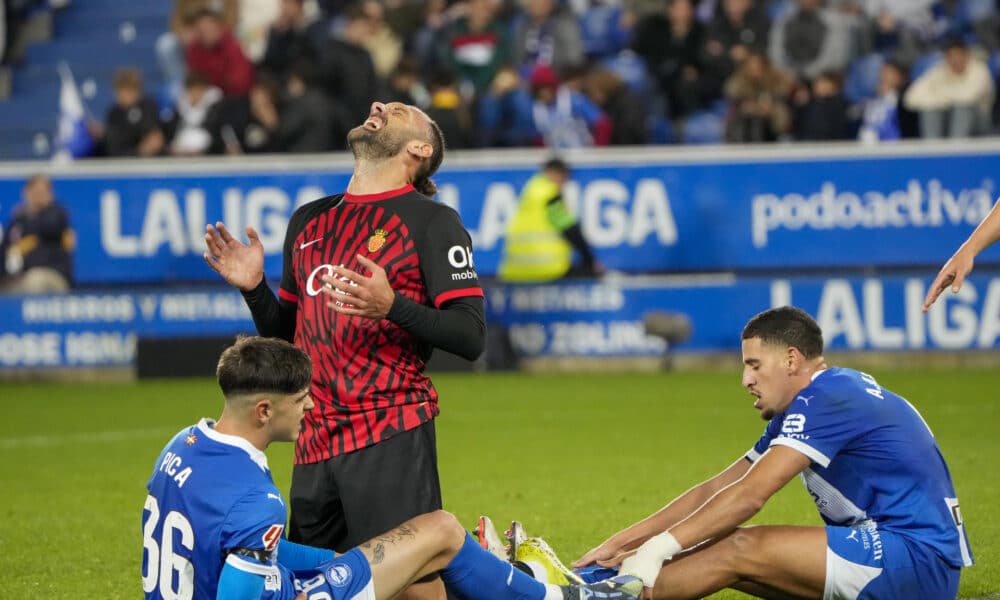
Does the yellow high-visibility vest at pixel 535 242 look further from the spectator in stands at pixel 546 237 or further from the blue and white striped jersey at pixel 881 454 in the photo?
the blue and white striped jersey at pixel 881 454

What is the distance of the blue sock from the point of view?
5.44 m

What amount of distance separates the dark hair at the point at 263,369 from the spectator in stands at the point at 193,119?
45.3 ft

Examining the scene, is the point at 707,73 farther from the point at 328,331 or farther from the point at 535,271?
the point at 328,331

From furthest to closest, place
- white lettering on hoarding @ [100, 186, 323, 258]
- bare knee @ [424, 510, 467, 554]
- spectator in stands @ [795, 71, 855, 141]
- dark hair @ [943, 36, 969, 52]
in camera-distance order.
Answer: spectator in stands @ [795, 71, 855, 141]
white lettering on hoarding @ [100, 186, 323, 258]
dark hair @ [943, 36, 969, 52]
bare knee @ [424, 510, 467, 554]

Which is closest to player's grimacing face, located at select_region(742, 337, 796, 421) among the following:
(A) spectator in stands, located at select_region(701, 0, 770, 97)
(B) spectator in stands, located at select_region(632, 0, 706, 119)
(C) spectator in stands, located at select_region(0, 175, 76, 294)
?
(C) spectator in stands, located at select_region(0, 175, 76, 294)

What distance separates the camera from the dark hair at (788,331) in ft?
18.9

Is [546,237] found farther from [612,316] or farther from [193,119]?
[193,119]

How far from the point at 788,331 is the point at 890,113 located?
40.0 feet

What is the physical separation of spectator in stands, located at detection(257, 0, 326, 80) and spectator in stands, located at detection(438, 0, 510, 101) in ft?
5.98

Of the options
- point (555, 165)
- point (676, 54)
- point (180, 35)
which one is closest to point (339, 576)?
point (555, 165)

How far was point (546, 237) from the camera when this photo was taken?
16750 mm

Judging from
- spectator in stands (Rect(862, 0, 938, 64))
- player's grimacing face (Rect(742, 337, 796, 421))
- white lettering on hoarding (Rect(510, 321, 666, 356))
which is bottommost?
white lettering on hoarding (Rect(510, 321, 666, 356))

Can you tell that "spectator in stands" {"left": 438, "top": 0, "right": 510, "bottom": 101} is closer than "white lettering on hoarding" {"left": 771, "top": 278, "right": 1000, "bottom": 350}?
No

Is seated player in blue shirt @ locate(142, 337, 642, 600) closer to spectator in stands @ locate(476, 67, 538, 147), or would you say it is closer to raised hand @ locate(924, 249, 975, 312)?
raised hand @ locate(924, 249, 975, 312)
